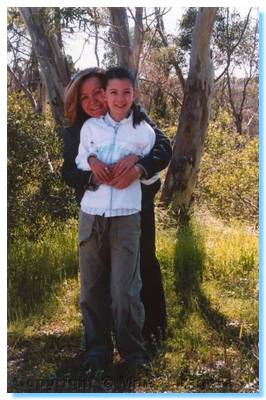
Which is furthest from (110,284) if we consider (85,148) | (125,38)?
(125,38)

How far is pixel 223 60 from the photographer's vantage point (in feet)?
11.7

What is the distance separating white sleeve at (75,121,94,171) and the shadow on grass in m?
0.84

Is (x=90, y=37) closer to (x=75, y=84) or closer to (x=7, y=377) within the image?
(x=75, y=84)

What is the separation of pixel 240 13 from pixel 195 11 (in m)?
0.23

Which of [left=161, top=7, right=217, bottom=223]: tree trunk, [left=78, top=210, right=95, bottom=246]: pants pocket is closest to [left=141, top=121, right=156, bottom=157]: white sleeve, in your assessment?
[left=78, top=210, right=95, bottom=246]: pants pocket

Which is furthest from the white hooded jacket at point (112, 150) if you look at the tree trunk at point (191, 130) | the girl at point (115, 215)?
the tree trunk at point (191, 130)

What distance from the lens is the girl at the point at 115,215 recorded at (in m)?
2.34

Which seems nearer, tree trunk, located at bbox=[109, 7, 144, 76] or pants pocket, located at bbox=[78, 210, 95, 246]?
pants pocket, located at bbox=[78, 210, 95, 246]

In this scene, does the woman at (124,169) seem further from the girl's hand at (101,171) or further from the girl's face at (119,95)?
the girl's face at (119,95)

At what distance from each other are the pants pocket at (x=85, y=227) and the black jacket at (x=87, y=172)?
0.37ft

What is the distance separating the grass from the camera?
2.59m

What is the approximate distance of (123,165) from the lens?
2.31 metres

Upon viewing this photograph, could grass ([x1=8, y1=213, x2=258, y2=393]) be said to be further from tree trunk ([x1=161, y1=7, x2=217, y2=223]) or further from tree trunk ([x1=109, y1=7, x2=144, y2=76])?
tree trunk ([x1=109, y1=7, x2=144, y2=76])
